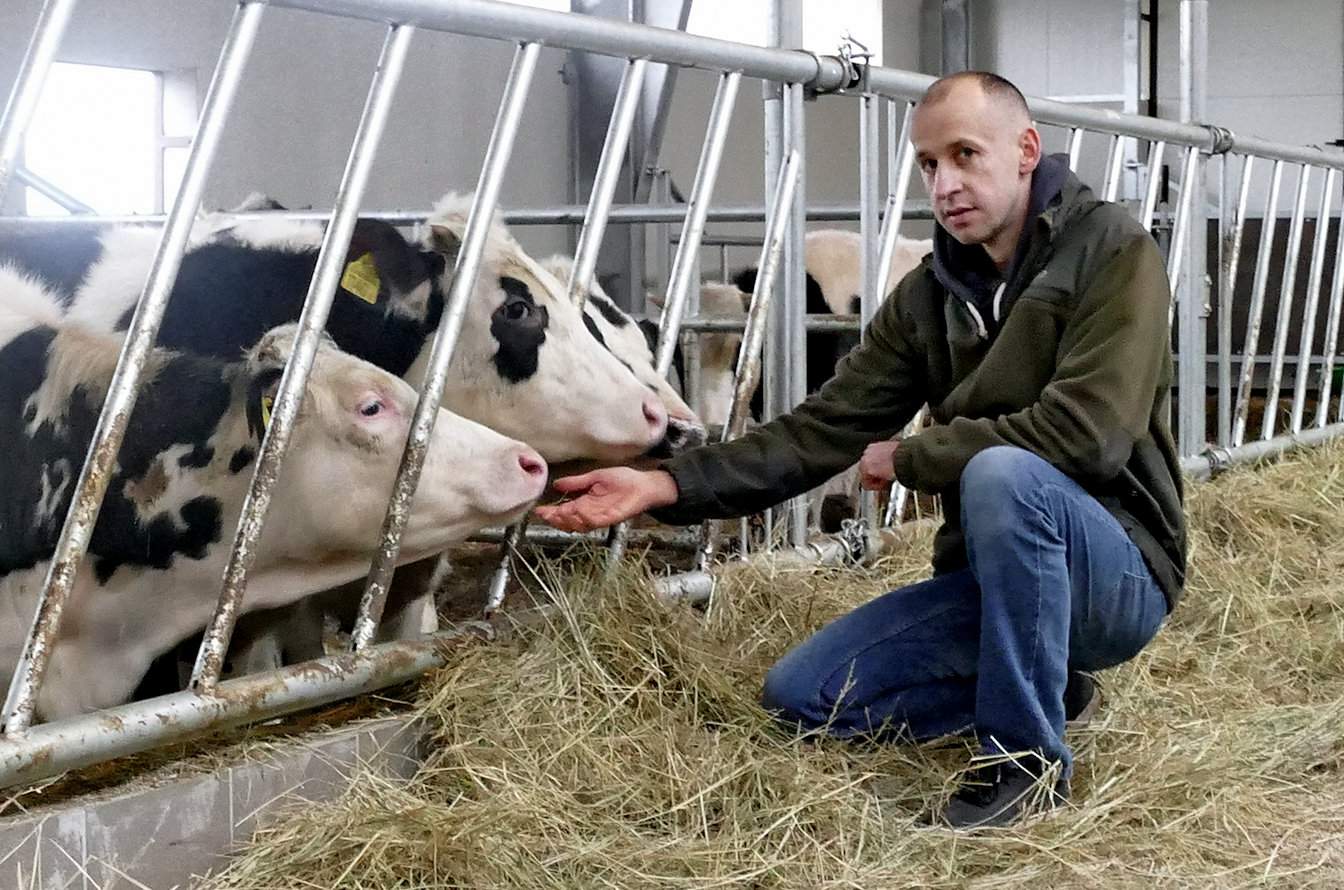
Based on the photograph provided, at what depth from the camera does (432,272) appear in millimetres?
3721

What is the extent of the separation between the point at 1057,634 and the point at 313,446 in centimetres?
137

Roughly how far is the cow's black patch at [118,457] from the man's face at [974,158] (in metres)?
1.32

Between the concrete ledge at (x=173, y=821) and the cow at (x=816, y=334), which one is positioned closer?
the concrete ledge at (x=173, y=821)

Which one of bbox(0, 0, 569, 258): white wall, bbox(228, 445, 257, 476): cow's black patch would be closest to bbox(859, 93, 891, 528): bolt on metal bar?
bbox(228, 445, 257, 476): cow's black patch

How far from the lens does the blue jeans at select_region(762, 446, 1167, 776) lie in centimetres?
272

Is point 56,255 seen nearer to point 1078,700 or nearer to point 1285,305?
point 1078,700

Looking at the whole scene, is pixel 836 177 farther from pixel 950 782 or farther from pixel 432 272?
pixel 950 782

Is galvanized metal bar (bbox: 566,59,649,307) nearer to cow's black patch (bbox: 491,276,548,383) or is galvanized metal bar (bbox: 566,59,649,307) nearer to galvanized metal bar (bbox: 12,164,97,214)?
cow's black patch (bbox: 491,276,548,383)

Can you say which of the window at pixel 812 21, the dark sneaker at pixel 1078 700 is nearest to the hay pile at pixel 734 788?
the dark sneaker at pixel 1078 700

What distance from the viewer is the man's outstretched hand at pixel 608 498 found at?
2.87 metres

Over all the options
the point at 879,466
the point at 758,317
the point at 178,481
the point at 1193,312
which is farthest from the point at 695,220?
the point at 1193,312

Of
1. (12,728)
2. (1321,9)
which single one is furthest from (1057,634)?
(1321,9)

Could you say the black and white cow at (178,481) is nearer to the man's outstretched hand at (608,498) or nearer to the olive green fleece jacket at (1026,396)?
the man's outstretched hand at (608,498)

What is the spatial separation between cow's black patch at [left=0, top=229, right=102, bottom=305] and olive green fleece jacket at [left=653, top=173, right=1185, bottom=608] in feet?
5.11
